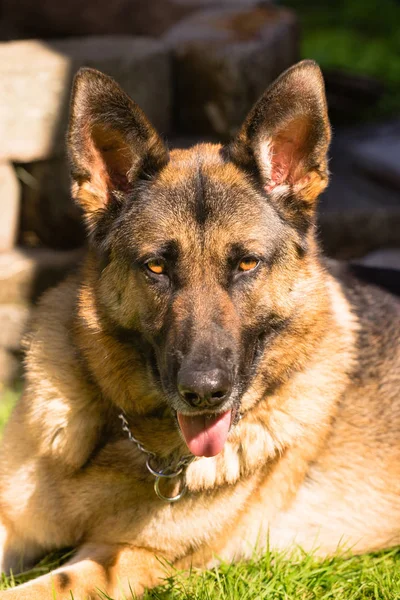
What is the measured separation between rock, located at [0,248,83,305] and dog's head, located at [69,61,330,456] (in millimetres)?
2148

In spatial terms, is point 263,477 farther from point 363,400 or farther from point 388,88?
point 388,88

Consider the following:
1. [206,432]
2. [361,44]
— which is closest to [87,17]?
[206,432]

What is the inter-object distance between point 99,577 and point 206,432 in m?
0.73

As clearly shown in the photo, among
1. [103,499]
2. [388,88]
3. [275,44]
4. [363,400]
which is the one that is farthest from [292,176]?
[388,88]

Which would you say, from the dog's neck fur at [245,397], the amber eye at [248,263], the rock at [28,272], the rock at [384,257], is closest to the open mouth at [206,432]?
the dog's neck fur at [245,397]

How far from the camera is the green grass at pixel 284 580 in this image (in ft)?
10.5

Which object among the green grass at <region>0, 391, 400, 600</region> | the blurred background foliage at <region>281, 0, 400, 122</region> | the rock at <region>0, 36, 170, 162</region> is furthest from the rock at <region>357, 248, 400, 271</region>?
the green grass at <region>0, 391, 400, 600</region>

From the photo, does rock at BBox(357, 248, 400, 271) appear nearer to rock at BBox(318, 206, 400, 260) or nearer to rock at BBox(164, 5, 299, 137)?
rock at BBox(318, 206, 400, 260)

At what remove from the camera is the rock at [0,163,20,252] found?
5438mm

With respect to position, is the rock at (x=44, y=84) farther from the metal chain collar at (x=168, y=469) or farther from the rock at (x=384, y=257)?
the metal chain collar at (x=168, y=469)

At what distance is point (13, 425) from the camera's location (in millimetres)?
3670

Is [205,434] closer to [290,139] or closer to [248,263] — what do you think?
[248,263]

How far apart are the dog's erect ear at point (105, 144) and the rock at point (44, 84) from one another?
228 centimetres

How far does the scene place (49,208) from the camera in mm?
5605
